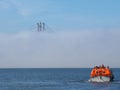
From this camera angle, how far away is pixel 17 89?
101188 mm

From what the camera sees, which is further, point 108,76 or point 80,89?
point 108,76

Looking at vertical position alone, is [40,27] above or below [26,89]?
above

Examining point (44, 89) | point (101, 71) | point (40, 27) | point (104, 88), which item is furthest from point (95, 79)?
point (40, 27)

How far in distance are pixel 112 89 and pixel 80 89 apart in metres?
7.48

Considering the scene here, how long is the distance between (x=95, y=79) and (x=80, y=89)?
84.8ft

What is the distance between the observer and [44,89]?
331 ft

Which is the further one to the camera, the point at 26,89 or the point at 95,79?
the point at 95,79

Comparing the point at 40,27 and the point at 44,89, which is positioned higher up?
the point at 40,27

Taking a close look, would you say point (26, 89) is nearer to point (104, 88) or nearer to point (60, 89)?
point (60, 89)

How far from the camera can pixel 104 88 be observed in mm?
106438

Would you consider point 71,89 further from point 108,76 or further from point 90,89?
point 108,76

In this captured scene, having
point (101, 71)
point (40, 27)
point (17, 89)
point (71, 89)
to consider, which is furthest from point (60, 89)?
point (40, 27)

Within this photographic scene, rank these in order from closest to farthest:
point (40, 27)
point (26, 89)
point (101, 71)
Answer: point (40, 27), point (26, 89), point (101, 71)

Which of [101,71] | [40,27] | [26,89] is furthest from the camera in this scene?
[101,71]
